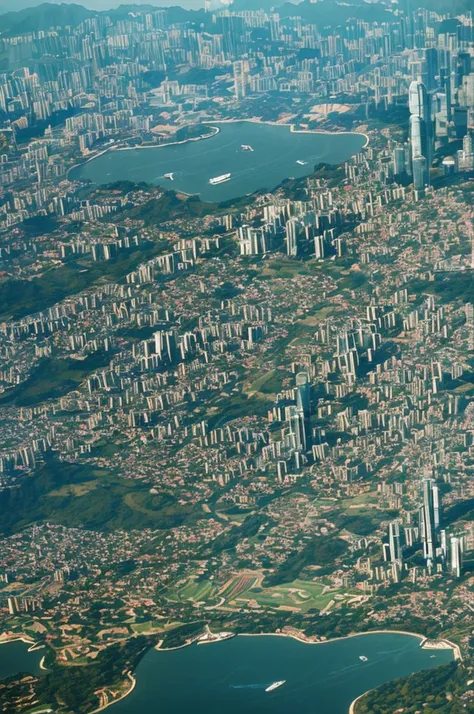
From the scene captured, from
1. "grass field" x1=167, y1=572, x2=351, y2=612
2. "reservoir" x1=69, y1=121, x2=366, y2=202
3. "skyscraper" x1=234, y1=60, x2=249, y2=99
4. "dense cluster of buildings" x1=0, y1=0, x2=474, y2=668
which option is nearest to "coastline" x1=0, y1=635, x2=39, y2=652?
"dense cluster of buildings" x1=0, y1=0, x2=474, y2=668

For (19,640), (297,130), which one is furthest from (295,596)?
(297,130)

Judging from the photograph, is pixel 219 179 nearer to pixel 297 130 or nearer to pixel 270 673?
pixel 297 130

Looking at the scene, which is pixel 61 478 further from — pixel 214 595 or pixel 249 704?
pixel 249 704

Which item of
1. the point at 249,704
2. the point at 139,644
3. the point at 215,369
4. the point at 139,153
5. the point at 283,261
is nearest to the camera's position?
the point at 249,704

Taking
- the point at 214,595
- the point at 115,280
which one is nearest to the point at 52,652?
the point at 214,595

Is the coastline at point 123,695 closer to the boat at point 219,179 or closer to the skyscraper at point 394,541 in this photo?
the skyscraper at point 394,541

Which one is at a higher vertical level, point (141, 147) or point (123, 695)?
point (141, 147)
